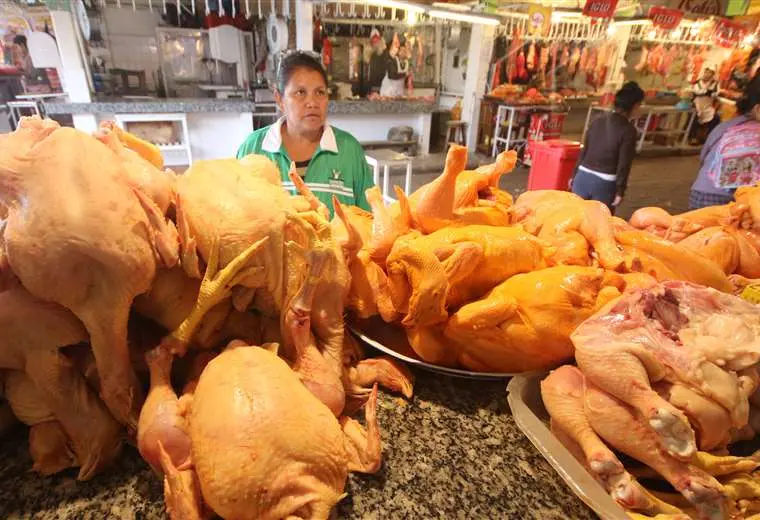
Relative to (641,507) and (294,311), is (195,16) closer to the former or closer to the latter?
(294,311)

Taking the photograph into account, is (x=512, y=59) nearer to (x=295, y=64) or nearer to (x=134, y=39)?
(x=134, y=39)

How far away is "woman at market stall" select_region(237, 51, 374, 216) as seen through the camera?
2357 millimetres

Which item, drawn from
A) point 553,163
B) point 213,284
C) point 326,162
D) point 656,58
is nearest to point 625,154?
point 553,163

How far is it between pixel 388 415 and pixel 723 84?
13643mm

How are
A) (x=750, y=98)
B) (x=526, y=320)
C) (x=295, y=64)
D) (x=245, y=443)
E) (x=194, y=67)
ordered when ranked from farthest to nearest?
(x=194, y=67) → (x=750, y=98) → (x=295, y=64) → (x=526, y=320) → (x=245, y=443)

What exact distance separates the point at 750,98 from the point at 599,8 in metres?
3.27

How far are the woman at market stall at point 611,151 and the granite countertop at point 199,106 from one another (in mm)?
3827

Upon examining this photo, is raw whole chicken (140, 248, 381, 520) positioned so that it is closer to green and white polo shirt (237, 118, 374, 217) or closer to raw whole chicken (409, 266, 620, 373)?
raw whole chicken (409, 266, 620, 373)

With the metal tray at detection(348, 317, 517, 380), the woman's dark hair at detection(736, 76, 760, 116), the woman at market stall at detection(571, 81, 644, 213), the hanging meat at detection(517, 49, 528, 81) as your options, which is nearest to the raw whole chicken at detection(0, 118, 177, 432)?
the metal tray at detection(348, 317, 517, 380)

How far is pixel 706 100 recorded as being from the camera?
1016cm

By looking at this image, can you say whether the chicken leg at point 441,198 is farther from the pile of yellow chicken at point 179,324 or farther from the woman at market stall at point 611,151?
the woman at market stall at point 611,151

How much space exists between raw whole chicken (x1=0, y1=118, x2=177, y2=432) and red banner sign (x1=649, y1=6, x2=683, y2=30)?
9172mm

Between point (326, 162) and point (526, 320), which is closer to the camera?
point (526, 320)

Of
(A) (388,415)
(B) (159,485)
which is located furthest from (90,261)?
(A) (388,415)
